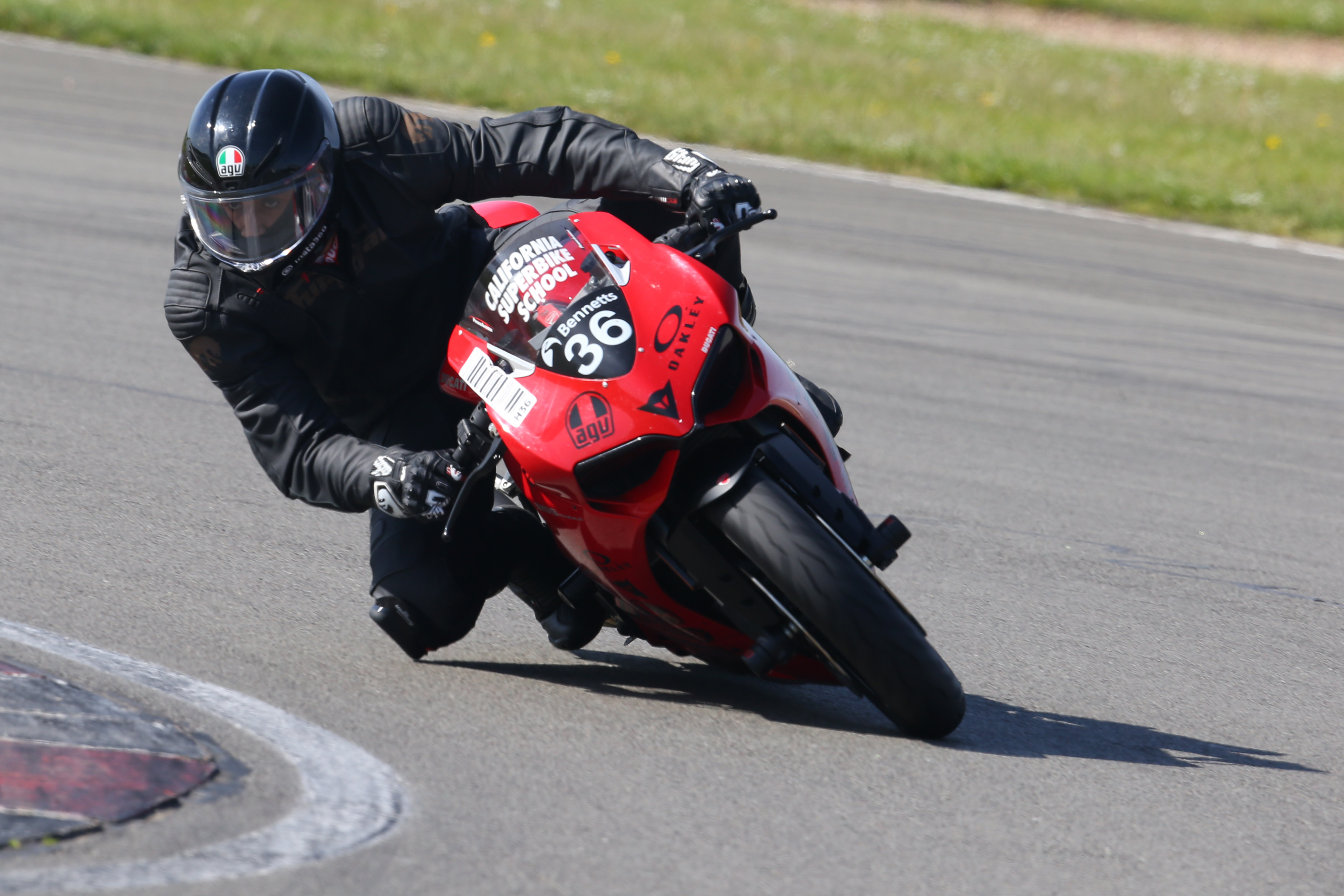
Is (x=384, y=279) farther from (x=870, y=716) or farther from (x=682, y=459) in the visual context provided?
(x=870, y=716)

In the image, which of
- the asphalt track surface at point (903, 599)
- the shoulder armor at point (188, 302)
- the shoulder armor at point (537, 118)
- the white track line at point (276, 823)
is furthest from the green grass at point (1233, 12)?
the white track line at point (276, 823)

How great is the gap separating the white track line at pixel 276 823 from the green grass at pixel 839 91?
1128 cm

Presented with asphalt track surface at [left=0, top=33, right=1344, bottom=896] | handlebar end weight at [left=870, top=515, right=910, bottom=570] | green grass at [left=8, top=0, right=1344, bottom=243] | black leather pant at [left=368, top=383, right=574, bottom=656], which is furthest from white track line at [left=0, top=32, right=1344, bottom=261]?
handlebar end weight at [left=870, top=515, right=910, bottom=570]

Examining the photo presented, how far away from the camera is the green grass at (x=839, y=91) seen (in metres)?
14.6

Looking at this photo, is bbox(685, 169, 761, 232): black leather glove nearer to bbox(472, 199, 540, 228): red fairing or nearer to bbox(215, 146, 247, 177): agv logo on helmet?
bbox(472, 199, 540, 228): red fairing

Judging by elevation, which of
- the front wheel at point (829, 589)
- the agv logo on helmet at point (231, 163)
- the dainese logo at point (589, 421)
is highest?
the agv logo on helmet at point (231, 163)

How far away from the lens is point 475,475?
3.68 metres

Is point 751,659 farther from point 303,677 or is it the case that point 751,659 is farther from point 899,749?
point 303,677

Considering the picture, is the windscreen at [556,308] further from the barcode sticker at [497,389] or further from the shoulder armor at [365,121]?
the shoulder armor at [365,121]

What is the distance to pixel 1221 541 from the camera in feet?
20.3

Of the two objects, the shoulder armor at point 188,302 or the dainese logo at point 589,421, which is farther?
the shoulder armor at point 188,302

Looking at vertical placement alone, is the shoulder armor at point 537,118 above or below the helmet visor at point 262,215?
above

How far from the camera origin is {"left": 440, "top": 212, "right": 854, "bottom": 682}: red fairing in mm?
3654

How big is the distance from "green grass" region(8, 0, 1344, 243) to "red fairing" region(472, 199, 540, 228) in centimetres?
1005
